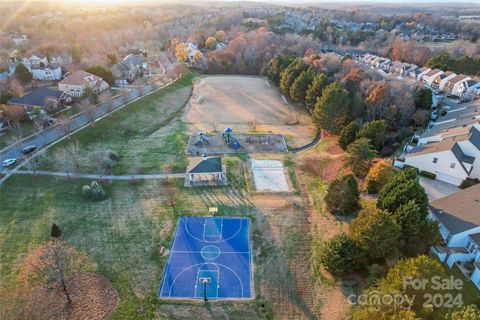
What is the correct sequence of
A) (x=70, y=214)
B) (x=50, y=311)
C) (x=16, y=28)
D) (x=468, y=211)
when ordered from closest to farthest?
(x=50, y=311)
(x=468, y=211)
(x=70, y=214)
(x=16, y=28)

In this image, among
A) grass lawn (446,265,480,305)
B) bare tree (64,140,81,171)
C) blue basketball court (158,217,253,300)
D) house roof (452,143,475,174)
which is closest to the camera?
grass lawn (446,265,480,305)

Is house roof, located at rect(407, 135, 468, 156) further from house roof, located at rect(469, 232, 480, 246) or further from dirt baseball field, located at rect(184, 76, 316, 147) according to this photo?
dirt baseball field, located at rect(184, 76, 316, 147)

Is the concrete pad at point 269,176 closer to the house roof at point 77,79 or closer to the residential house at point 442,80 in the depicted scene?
the house roof at point 77,79

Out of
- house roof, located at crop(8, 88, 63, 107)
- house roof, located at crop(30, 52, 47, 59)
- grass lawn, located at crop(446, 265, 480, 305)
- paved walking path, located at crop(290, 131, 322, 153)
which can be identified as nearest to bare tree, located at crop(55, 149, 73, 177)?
house roof, located at crop(8, 88, 63, 107)

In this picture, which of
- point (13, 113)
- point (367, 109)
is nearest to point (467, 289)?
point (367, 109)

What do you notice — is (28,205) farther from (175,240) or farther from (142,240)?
(175,240)

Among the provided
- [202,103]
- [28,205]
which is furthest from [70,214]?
[202,103]
